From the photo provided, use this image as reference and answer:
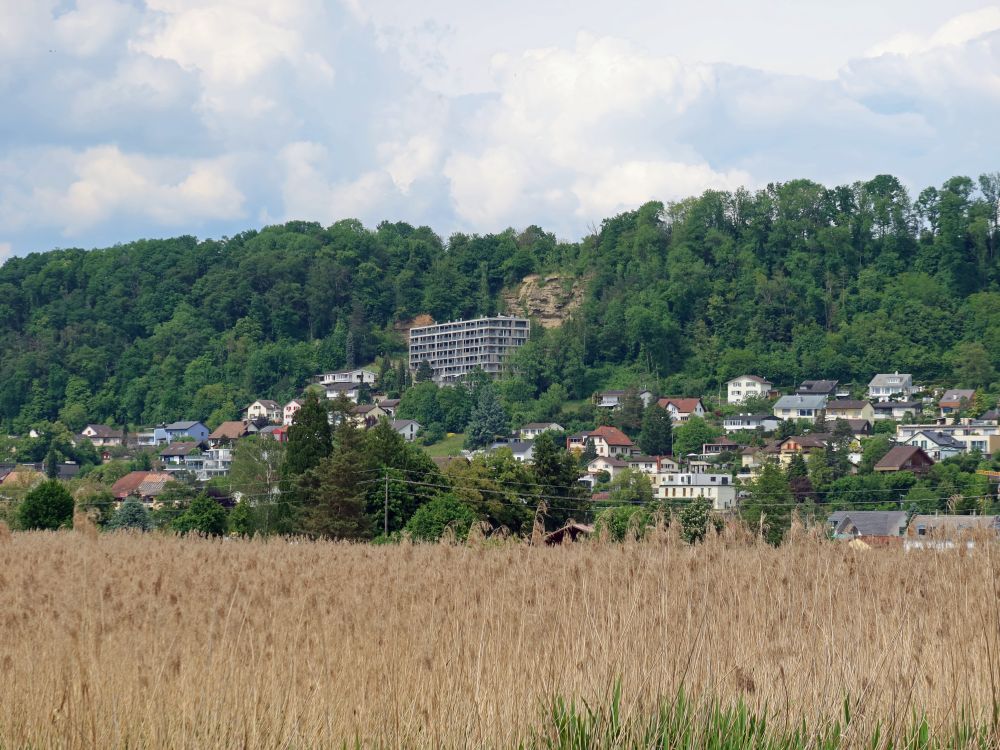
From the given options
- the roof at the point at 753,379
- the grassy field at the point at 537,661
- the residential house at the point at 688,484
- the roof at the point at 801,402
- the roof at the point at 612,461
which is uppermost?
the roof at the point at 753,379

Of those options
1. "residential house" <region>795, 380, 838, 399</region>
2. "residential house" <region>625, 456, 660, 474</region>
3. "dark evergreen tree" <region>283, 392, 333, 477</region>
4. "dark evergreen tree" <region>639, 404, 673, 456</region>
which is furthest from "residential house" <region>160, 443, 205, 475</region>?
"dark evergreen tree" <region>283, 392, 333, 477</region>

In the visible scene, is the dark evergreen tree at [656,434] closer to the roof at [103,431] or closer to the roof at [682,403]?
the roof at [682,403]

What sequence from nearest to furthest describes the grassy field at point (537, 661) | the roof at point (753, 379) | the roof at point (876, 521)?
1. the grassy field at point (537, 661)
2. the roof at point (876, 521)
3. the roof at point (753, 379)

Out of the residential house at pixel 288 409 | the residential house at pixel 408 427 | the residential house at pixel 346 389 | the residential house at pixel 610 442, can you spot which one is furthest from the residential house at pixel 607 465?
the residential house at pixel 288 409

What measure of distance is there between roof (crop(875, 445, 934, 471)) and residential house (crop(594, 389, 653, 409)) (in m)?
32.4

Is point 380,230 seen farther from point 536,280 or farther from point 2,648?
point 2,648

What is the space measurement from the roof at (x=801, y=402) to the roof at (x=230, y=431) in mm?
46230

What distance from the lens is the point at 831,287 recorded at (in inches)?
5002

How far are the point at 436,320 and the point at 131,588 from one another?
14443cm

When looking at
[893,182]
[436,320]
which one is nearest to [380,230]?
[436,320]

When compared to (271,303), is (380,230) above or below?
above

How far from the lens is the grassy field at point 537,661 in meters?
6.43

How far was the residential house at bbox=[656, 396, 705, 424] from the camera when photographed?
10981 centimetres

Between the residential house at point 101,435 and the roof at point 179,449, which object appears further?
the residential house at point 101,435
